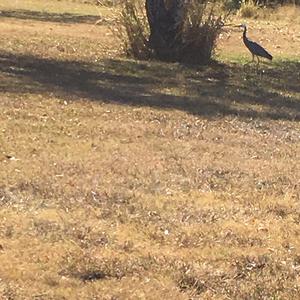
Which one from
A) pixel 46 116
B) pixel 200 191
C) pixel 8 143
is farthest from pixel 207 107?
pixel 200 191

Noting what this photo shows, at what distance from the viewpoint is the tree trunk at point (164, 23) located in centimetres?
1828

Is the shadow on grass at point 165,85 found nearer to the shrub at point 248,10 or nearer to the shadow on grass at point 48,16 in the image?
the shadow on grass at point 48,16

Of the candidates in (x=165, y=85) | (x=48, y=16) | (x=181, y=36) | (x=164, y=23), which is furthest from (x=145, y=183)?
(x=48, y=16)

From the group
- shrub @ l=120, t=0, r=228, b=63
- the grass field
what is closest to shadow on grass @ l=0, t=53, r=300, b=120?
the grass field

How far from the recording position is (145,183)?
27.7ft

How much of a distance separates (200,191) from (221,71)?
9309 millimetres

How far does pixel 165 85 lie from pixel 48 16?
42.4ft

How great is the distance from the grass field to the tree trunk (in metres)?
1.55

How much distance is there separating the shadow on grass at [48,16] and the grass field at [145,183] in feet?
32.0

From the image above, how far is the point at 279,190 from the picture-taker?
849cm

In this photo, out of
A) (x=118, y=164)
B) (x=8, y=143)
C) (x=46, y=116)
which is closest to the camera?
(x=118, y=164)

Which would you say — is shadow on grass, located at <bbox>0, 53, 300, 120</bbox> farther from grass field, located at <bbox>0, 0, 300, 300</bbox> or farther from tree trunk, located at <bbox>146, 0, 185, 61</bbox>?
tree trunk, located at <bbox>146, 0, 185, 61</bbox>

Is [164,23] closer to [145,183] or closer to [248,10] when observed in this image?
[145,183]

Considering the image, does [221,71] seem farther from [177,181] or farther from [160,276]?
[160,276]
